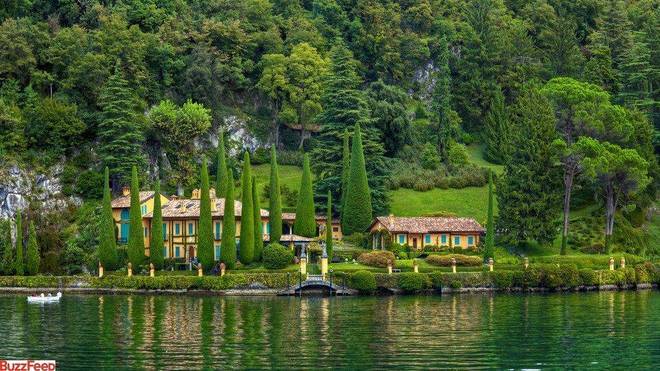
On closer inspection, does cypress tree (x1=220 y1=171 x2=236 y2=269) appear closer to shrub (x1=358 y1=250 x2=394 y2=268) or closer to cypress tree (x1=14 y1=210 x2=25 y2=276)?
shrub (x1=358 y1=250 x2=394 y2=268)

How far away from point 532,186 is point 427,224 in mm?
9550

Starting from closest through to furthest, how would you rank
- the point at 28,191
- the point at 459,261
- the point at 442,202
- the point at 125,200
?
the point at 459,261 → the point at 125,200 → the point at 28,191 → the point at 442,202

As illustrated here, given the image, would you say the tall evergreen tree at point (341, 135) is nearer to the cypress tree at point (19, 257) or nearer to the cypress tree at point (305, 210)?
the cypress tree at point (305, 210)

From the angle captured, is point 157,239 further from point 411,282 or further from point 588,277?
point 588,277

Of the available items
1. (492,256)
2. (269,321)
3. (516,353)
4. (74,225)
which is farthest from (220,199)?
(516,353)

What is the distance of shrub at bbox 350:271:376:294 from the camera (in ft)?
293

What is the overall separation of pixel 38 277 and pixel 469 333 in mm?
43791

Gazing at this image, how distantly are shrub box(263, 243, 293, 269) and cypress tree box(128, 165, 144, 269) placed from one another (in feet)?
33.3

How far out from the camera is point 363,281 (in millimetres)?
89375

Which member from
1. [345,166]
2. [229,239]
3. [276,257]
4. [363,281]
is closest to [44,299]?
[229,239]

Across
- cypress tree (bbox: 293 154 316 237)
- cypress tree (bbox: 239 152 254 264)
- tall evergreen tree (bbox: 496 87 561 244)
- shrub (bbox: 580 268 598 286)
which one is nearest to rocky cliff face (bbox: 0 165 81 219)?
cypress tree (bbox: 239 152 254 264)

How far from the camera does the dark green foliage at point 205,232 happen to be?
93.6m

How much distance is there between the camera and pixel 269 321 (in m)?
68.0

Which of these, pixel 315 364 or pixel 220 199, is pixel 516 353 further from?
pixel 220 199
